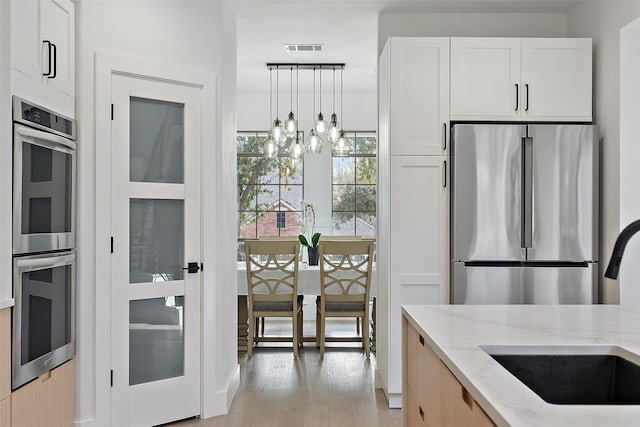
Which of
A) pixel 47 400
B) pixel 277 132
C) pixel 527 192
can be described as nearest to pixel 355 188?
pixel 277 132

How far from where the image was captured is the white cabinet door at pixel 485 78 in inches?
145

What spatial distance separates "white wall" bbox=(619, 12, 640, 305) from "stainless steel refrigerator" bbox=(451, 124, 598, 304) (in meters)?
0.17

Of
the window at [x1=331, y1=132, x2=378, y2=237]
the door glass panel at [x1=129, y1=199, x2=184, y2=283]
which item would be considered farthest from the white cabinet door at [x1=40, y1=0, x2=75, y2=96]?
the window at [x1=331, y1=132, x2=378, y2=237]

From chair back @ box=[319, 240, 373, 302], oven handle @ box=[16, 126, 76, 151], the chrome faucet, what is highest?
oven handle @ box=[16, 126, 76, 151]

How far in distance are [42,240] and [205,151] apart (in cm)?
115

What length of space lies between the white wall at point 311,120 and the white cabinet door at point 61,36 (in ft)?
13.3

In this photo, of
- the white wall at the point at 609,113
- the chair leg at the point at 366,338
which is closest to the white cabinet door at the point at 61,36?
the white wall at the point at 609,113

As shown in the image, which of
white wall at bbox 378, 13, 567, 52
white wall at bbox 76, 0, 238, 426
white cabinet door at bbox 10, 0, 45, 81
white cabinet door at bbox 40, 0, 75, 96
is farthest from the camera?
white wall at bbox 378, 13, 567, 52

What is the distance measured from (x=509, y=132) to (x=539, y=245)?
0.70 m

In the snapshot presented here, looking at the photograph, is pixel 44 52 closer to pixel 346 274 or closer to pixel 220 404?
→ pixel 220 404

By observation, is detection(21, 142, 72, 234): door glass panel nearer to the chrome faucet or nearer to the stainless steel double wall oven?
the stainless steel double wall oven

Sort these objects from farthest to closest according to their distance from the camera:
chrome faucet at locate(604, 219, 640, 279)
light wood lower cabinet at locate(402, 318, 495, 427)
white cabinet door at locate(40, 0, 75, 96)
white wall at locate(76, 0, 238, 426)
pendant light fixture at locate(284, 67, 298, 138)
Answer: pendant light fixture at locate(284, 67, 298, 138), white wall at locate(76, 0, 238, 426), white cabinet door at locate(40, 0, 75, 96), chrome faucet at locate(604, 219, 640, 279), light wood lower cabinet at locate(402, 318, 495, 427)

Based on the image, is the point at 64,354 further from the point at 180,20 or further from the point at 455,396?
the point at 455,396

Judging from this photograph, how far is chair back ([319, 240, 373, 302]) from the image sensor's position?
5039 mm
